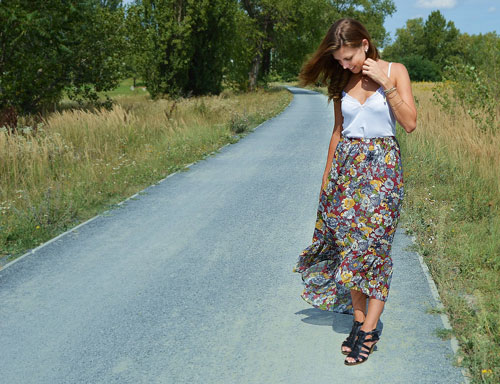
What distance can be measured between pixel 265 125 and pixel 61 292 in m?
15.1

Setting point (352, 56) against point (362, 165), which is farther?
point (362, 165)

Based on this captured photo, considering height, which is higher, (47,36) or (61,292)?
(47,36)

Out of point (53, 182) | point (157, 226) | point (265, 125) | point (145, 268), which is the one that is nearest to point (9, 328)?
point (145, 268)

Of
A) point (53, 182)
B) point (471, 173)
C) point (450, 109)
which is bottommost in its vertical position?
point (53, 182)

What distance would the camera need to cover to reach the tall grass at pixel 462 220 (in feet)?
11.6

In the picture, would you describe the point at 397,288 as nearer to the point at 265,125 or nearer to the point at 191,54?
the point at 265,125

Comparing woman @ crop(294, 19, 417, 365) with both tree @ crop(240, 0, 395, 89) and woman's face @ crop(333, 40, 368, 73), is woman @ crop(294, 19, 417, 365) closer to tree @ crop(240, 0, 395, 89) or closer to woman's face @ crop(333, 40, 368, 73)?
woman's face @ crop(333, 40, 368, 73)

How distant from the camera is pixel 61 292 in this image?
4.71 meters

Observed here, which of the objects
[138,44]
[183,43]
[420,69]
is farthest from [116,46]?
[420,69]

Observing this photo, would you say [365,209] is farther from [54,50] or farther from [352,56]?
[54,50]

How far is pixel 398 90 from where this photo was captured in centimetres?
321

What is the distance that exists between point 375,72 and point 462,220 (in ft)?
12.0

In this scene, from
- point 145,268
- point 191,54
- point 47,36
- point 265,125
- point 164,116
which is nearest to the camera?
point 145,268

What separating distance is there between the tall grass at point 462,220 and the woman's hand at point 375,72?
1.66 meters
